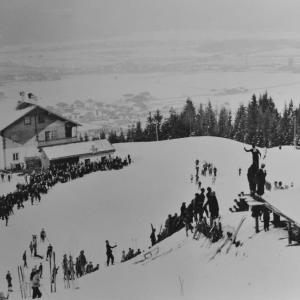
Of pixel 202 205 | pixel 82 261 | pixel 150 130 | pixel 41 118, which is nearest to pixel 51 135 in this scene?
pixel 41 118

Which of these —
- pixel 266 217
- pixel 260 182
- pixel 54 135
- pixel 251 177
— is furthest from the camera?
pixel 54 135

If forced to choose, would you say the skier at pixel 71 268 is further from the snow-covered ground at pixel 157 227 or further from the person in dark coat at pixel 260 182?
the person in dark coat at pixel 260 182

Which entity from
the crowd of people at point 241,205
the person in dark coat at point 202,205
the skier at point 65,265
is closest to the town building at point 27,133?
the skier at point 65,265

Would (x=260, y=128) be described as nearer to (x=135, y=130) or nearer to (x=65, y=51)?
(x=135, y=130)

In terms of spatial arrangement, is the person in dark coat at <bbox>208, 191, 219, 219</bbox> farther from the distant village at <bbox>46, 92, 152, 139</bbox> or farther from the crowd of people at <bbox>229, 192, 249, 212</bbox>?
the distant village at <bbox>46, 92, 152, 139</bbox>

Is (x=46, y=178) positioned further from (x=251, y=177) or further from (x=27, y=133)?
(x=251, y=177)

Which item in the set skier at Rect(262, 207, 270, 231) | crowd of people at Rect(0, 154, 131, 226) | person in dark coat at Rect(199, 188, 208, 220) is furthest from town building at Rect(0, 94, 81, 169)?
skier at Rect(262, 207, 270, 231)

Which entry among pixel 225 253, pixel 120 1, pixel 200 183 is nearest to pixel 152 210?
pixel 200 183
